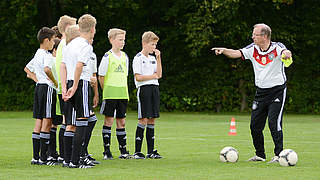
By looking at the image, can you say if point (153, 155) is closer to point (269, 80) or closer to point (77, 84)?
point (269, 80)

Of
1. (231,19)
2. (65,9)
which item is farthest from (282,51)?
(65,9)

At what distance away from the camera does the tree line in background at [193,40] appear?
1111 inches

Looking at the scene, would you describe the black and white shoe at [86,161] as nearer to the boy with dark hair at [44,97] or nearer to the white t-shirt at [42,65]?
the boy with dark hair at [44,97]

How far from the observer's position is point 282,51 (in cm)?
1009

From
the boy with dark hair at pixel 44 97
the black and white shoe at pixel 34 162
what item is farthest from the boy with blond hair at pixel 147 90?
the black and white shoe at pixel 34 162

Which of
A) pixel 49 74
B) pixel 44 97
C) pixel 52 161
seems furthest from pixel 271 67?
pixel 52 161

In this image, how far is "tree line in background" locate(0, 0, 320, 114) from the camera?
28219mm

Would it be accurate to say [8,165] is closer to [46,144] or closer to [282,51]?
[46,144]

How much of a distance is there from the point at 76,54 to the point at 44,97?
1.28 meters

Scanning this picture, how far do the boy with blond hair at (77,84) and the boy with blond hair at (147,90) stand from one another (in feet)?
6.13

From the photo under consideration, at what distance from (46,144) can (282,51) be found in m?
3.72

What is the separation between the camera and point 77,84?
909cm

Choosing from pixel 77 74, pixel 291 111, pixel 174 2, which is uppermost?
pixel 174 2

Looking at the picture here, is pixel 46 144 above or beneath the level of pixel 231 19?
beneath
